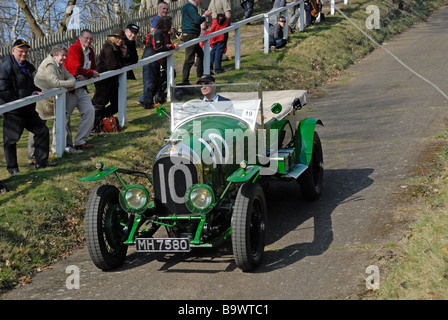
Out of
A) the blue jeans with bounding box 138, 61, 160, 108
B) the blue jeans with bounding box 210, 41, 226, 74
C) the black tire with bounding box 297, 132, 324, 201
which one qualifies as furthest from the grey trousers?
the blue jeans with bounding box 210, 41, 226, 74

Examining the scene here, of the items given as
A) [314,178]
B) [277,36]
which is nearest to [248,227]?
[314,178]

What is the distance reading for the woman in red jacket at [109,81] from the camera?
11172mm

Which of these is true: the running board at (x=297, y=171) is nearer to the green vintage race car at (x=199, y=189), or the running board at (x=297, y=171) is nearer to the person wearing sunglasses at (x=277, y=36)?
the green vintage race car at (x=199, y=189)

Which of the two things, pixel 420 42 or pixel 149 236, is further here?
pixel 420 42

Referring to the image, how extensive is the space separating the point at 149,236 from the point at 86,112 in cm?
396

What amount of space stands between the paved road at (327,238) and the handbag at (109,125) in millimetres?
3313

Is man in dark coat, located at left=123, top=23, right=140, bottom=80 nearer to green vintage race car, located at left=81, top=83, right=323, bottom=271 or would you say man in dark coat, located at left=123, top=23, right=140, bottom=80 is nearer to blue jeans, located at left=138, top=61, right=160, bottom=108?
blue jeans, located at left=138, top=61, right=160, bottom=108

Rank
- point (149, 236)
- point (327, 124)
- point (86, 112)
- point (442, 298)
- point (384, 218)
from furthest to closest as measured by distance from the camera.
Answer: point (327, 124), point (86, 112), point (384, 218), point (149, 236), point (442, 298)

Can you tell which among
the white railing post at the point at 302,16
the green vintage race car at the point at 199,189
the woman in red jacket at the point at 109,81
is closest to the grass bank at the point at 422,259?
the green vintage race car at the point at 199,189

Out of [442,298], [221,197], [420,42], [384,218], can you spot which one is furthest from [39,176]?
[420,42]

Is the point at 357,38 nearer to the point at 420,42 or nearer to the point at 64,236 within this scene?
the point at 420,42

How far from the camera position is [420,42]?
73.1ft

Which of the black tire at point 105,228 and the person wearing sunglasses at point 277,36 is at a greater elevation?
the person wearing sunglasses at point 277,36

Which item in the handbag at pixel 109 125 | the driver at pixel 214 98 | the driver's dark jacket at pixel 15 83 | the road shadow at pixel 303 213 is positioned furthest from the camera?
the handbag at pixel 109 125
